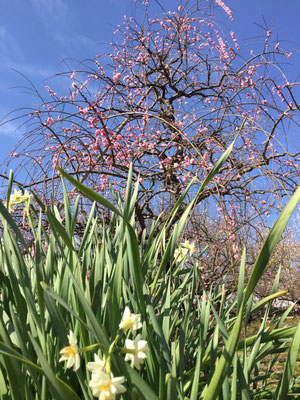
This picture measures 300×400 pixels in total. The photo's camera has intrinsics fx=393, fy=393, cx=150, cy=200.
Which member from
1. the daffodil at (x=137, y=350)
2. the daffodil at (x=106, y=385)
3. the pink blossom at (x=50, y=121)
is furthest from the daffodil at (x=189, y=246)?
the pink blossom at (x=50, y=121)

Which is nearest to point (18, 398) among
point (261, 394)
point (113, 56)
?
point (261, 394)

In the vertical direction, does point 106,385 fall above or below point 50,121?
below

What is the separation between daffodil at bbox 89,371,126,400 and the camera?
1.94 feet

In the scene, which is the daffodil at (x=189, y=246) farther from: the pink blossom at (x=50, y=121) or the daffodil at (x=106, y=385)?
the pink blossom at (x=50, y=121)

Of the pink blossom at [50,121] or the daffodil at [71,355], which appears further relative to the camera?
the pink blossom at [50,121]

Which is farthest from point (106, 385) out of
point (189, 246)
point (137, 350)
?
point (189, 246)

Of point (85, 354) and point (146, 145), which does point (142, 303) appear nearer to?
point (85, 354)

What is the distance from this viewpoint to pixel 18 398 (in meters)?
0.79

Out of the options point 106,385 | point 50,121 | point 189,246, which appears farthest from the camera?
point 50,121

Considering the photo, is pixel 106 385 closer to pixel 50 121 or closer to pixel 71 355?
pixel 71 355

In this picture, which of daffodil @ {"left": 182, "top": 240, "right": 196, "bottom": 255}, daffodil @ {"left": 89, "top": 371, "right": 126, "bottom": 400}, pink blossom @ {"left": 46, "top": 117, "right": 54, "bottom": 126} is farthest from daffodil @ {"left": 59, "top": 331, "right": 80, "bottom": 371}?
pink blossom @ {"left": 46, "top": 117, "right": 54, "bottom": 126}

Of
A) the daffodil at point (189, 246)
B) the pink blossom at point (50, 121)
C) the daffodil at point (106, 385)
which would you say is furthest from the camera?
the pink blossom at point (50, 121)

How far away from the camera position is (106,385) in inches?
23.8

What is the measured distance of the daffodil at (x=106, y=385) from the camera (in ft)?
1.94
